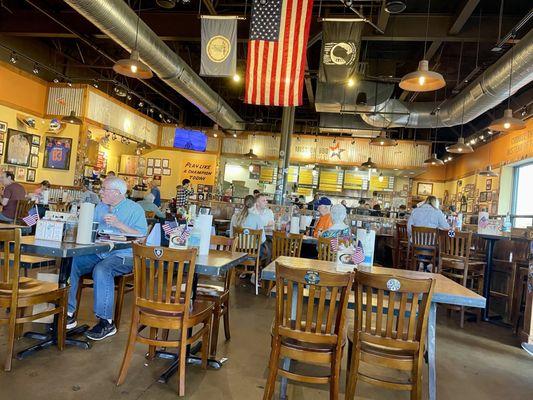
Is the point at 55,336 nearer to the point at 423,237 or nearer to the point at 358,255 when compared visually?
the point at 358,255

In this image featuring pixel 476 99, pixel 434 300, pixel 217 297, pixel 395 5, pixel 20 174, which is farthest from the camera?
pixel 20 174

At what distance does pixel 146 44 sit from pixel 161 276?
5244 mm

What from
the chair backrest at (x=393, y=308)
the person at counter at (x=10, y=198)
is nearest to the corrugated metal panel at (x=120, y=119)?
the person at counter at (x=10, y=198)

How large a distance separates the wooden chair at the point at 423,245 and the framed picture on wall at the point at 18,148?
31.1ft

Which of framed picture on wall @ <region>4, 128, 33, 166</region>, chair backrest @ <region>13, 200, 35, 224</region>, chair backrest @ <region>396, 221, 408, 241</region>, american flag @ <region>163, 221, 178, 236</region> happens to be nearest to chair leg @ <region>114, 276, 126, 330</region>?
american flag @ <region>163, 221, 178, 236</region>

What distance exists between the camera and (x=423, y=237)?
6320 mm

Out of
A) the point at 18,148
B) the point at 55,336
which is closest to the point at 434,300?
the point at 55,336

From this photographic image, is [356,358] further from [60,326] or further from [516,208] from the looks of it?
[516,208]

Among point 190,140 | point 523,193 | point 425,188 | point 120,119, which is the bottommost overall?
point 523,193

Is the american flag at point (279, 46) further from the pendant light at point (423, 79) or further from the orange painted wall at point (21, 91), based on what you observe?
the orange painted wall at point (21, 91)

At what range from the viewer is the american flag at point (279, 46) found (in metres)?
5.43

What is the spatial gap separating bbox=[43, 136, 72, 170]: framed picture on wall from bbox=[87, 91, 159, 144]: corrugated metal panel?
1022 millimetres

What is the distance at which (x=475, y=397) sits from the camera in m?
3.18

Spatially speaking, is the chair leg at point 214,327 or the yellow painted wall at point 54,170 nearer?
the chair leg at point 214,327
